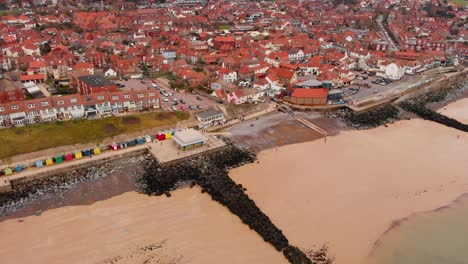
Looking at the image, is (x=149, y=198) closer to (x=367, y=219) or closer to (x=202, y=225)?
(x=202, y=225)

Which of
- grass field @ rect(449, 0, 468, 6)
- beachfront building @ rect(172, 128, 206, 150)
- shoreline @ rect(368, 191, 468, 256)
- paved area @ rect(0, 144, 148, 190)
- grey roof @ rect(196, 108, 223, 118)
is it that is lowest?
shoreline @ rect(368, 191, 468, 256)

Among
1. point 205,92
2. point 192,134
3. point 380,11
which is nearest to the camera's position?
point 192,134

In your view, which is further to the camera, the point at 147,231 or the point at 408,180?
the point at 408,180

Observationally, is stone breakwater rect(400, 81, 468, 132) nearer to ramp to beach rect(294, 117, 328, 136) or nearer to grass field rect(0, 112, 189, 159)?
ramp to beach rect(294, 117, 328, 136)

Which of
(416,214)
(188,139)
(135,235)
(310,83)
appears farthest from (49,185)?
(310,83)

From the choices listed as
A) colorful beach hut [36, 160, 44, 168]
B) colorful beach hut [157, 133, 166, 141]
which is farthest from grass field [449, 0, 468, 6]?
colorful beach hut [36, 160, 44, 168]

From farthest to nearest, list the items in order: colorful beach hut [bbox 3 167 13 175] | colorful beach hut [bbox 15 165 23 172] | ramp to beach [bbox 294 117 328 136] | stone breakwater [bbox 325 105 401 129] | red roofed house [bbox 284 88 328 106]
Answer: red roofed house [bbox 284 88 328 106] → stone breakwater [bbox 325 105 401 129] → ramp to beach [bbox 294 117 328 136] → colorful beach hut [bbox 15 165 23 172] → colorful beach hut [bbox 3 167 13 175]

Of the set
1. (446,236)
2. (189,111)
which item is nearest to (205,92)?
(189,111)

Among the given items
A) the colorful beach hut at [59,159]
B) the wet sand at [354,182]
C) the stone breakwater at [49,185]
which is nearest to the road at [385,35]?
the wet sand at [354,182]
